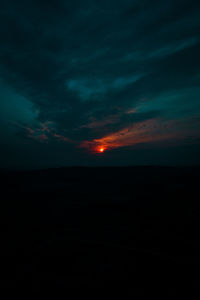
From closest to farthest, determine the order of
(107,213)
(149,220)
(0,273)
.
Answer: (0,273)
(149,220)
(107,213)

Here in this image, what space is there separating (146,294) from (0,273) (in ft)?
11.0

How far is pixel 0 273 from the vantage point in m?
3.15

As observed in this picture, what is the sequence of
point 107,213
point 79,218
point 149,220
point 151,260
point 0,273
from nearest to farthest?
point 0,273, point 151,260, point 149,220, point 79,218, point 107,213

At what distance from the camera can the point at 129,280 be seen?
111 inches

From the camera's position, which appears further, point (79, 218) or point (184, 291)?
point (79, 218)

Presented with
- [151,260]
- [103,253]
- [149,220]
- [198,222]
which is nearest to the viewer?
[151,260]

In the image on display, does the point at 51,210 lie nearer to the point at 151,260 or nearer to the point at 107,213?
the point at 107,213

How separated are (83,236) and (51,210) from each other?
3.85 m

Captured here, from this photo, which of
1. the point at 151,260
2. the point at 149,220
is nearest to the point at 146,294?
the point at 151,260

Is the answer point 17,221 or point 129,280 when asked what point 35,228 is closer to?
point 17,221

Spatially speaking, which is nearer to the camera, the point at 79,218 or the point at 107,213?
the point at 79,218

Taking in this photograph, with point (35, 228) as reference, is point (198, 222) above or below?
above

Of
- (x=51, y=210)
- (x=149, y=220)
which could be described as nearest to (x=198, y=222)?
(x=149, y=220)

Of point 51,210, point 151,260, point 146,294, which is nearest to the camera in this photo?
point 146,294
